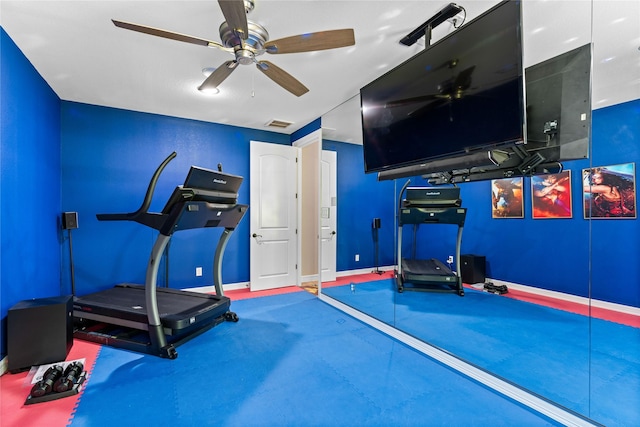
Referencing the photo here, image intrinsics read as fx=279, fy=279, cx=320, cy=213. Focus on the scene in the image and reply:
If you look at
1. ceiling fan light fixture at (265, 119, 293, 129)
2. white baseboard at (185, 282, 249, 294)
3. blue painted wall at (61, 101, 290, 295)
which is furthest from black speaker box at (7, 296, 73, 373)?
ceiling fan light fixture at (265, 119, 293, 129)

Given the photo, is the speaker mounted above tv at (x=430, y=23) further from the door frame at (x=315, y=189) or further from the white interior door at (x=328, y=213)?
the door frame at (x=315, y=189)

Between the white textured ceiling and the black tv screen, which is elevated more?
the white textured ceiling

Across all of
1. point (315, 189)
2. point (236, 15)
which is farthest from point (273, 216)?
point (236, 15)

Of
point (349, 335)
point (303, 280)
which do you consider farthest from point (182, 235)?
point (349, 335)

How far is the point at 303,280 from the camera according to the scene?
17.6 feet

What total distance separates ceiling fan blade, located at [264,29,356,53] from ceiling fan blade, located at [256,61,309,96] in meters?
0.17

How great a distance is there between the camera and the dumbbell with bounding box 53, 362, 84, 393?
6.88ft

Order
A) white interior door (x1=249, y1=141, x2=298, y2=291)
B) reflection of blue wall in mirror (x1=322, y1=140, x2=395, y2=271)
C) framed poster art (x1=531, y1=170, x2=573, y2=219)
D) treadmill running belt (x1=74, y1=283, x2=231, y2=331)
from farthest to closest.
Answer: white interior door (x1=249, y1=141, x2=298, y2=291), reflection of blue wall in mirror (x1=322, y1=140, x2=395, y2=271), treadmill running belt (x1=74, y1=283, x2=231, y2=331), framed poster art (x1=531, y1=170, x2=573, y2=219)

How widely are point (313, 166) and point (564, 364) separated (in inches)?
171

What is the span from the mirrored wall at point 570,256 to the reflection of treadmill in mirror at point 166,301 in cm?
242

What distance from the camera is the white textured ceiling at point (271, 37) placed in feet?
6.03

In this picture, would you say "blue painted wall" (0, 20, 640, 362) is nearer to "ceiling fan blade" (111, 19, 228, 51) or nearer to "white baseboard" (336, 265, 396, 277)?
"white baseboard" (336, 265, 396, 277)

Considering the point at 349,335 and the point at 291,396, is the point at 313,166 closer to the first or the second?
the point at 349,335

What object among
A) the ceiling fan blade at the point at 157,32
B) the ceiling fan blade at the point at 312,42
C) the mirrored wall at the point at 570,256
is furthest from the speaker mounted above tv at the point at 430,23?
the ceiling fan blade at the point at 157,32
